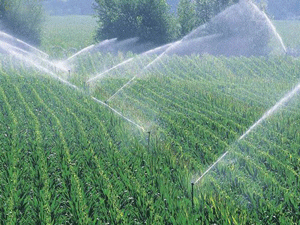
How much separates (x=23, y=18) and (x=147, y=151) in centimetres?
2437

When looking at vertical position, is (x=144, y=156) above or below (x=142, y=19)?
above

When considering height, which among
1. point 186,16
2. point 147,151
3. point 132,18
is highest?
point 147,151

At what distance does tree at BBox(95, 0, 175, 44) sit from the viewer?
29.7 metres

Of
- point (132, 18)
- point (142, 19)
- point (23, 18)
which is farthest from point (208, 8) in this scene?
point (23, 18)

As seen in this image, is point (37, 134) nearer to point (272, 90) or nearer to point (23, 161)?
point (23, 161)

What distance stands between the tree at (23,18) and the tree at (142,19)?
151 inches

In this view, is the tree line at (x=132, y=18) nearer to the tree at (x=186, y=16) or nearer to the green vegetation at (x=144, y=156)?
the tree at (x=186, y=16)

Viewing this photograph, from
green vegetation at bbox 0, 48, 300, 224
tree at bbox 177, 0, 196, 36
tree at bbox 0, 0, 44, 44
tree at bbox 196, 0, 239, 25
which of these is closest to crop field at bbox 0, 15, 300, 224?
green vegetation at bbox 0, 48, 300, 224

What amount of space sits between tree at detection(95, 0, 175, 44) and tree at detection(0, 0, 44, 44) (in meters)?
3.83

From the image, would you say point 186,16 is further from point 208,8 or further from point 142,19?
point 142,19

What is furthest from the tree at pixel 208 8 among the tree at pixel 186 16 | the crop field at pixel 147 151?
the crop field at pixel 147 151

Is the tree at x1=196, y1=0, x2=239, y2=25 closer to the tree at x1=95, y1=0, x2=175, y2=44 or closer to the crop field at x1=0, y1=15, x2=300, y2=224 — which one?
the tree at x1=95, y1=0, x2=175, y2=44

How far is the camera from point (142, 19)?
30.0 m

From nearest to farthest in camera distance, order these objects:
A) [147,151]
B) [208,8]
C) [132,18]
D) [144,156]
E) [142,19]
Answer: [144,156] < [147,151] < [208,8] < [142,19] < [132,18]
